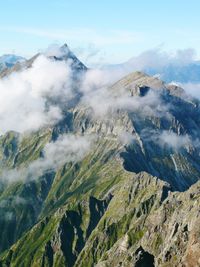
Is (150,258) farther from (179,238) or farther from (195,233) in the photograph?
(195,233)

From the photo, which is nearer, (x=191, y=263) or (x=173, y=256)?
(x=191, y=263)

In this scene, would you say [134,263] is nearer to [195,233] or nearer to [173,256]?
[173,256]

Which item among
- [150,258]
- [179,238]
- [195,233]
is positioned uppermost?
[195,233]

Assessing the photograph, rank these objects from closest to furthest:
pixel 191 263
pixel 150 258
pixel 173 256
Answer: pixel 191 263 → pixel 173 256 → pixel 150 258

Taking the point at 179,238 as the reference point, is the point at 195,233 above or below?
above

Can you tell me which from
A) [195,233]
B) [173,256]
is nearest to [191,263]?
[195,233]

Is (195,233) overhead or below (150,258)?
overhead

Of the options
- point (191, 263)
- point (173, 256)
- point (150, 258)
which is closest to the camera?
point (191, 263)

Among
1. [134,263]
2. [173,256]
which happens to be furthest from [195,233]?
[134,263]

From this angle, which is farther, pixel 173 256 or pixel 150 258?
pixel 150 258
